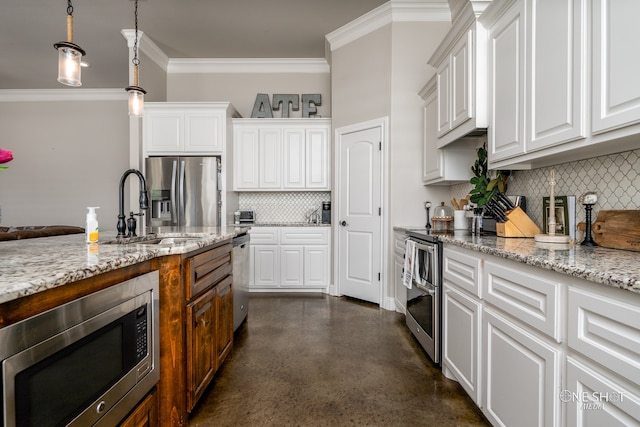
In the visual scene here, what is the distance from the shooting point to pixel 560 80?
5.08 ft

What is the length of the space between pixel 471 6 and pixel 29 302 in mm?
2722

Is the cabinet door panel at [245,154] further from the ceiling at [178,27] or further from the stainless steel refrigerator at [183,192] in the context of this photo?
the ceiling at [178,27]

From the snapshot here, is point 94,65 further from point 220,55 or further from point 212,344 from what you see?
point 212,344

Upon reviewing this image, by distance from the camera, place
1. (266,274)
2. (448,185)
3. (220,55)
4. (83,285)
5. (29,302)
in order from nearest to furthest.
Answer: (29,302) → (83,285) → (448,185) → (266,274) → (220,55)

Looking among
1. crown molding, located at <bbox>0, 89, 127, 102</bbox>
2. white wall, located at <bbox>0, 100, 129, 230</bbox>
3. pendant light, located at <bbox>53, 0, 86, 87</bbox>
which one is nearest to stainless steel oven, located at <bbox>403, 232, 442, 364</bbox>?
pendant light, located at <bbox>53, 0, 86, 87</bbox>

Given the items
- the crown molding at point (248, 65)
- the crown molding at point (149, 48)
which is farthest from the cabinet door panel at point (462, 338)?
the crown molding at point (149, 48)

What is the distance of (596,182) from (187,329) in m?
2.28

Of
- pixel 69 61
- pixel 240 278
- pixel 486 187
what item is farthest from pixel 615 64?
pixel 240 278

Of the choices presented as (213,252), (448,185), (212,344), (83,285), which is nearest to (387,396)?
(212,344)

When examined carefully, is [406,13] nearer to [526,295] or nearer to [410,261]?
[410,261]

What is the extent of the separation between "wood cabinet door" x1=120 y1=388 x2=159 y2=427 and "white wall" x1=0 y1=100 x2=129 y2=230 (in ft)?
19.0

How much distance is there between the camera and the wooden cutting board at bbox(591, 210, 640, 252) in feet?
4.70

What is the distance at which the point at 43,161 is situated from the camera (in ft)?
20.4

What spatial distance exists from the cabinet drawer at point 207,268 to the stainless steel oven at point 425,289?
1423 millimetres
